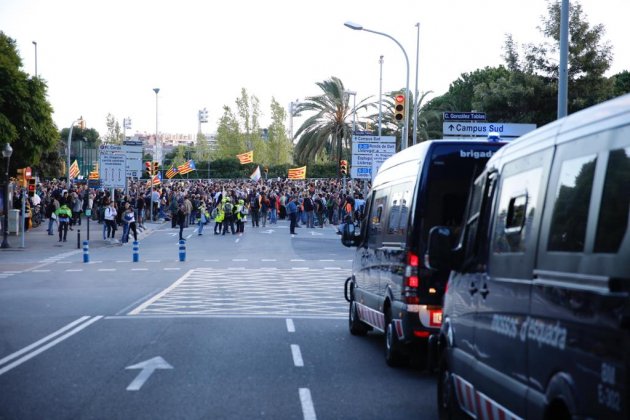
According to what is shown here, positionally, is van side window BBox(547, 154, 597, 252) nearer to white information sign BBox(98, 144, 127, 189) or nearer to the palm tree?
white information sign BBox(98, 144, 127, 189)

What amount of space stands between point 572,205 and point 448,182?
17.7 ft

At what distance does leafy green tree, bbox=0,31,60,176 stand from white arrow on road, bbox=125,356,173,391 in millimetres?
30211

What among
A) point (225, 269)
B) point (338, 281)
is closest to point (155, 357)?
point (338, 281)

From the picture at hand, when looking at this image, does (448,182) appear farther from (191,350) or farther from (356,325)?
(356,325)

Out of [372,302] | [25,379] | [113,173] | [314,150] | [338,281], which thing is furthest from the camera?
[314,150]

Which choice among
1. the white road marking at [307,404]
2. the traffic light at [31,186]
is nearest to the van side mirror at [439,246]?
the white road marking at [307,404]

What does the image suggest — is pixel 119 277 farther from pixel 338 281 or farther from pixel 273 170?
pixel 273 170

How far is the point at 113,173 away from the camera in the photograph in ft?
145

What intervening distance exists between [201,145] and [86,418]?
130 metres

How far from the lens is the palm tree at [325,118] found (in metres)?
57.4

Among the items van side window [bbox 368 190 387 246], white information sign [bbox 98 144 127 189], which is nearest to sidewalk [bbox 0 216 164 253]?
white information sign [bbox 98 144 127 189]

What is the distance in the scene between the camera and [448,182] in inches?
409

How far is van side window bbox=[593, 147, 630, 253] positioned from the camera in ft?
14.2

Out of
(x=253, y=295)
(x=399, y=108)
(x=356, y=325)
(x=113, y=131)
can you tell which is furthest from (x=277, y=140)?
(x=356, y=325)
